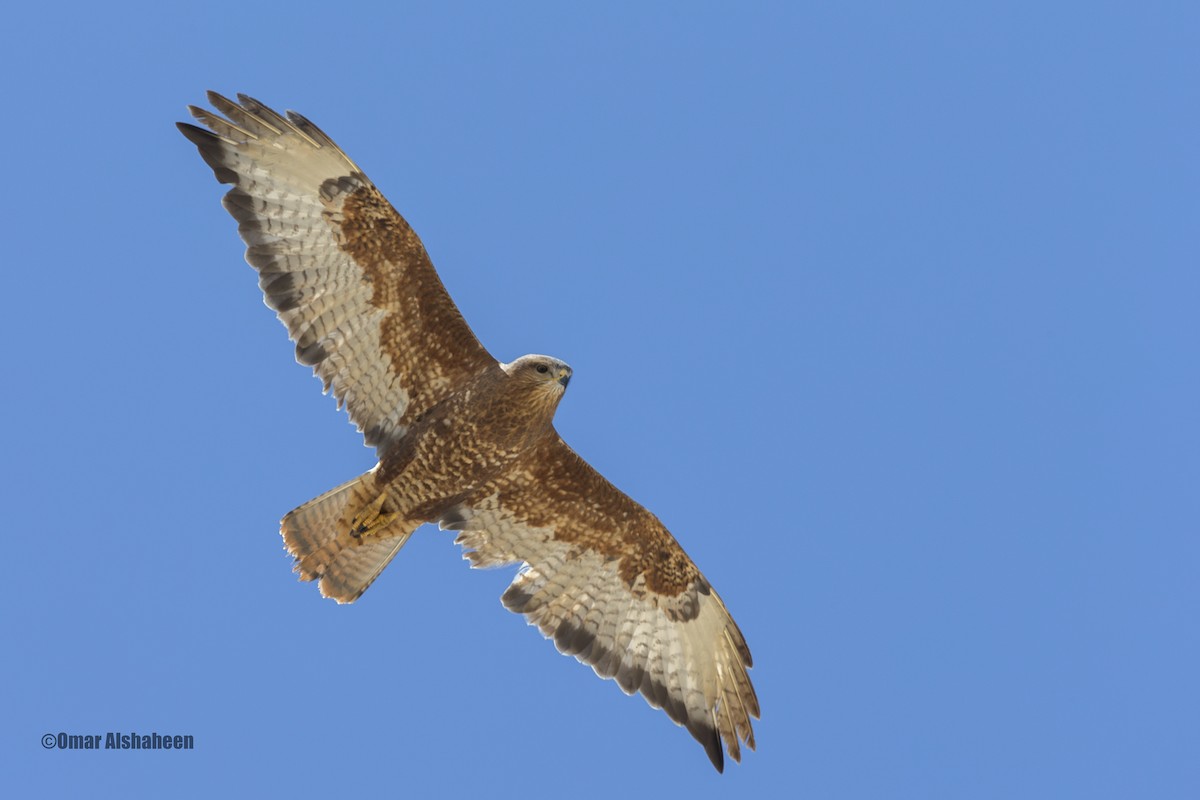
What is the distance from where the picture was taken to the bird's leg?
1352 cm

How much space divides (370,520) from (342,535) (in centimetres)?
27

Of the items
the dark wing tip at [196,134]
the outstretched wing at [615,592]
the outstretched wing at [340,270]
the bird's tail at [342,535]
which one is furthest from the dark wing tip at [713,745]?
the dark wing tip at [196,134]

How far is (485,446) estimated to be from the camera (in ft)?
44.6

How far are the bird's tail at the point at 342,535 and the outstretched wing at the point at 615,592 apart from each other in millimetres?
914

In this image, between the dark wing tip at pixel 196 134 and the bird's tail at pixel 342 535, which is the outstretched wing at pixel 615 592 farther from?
the dark wing tip at pixel 196 134

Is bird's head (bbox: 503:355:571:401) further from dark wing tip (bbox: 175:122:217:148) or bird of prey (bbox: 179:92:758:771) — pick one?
dark wing tip (bbox: 175:122:217:148)

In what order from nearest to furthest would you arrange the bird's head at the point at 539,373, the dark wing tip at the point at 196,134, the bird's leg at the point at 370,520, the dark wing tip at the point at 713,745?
the dark wing tip at the point at 196,134 → the bird's head at the point at 539,373 → the bird's leg at the point at 370,520 → the dark wing tip at the point at 713,745

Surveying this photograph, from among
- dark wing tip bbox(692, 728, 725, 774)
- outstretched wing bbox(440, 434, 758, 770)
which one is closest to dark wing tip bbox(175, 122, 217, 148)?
outstretched wing bbox(440, 434, 758, 770)

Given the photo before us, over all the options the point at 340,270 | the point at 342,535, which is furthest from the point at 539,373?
the point at 342,535

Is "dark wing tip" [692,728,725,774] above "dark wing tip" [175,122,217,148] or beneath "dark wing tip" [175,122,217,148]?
beneath

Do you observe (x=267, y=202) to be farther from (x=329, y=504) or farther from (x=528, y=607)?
(x=528, y=607)


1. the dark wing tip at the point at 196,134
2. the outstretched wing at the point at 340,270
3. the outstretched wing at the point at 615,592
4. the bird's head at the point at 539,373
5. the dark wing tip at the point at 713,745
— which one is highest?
the dark wing tip at the point at 196,134

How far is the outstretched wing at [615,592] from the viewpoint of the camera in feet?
46.6

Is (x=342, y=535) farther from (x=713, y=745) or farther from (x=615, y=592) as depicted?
(x=713, y=745)
